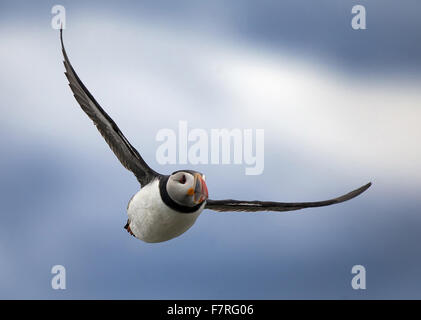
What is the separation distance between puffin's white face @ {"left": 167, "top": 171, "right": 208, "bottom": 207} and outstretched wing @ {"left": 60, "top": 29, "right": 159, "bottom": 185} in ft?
2.46

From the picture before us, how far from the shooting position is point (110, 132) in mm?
8484

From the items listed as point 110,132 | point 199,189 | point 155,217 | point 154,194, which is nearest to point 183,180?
point 199,189

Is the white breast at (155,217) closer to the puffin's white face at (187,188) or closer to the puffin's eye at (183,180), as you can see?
the puffin's white face at (187,188)

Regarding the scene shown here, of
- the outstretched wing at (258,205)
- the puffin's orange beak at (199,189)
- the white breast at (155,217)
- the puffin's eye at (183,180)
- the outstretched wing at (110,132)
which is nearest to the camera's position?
the puffin's orange beak at (199,189)

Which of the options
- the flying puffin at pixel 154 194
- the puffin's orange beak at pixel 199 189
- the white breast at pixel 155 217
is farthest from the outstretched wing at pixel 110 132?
the puffin's orange beak at pixel 199 189

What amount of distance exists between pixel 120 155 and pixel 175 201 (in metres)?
1.38

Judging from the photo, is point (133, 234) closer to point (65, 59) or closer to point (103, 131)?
point (103, 131)

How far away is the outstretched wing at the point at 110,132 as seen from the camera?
8141 millimetres

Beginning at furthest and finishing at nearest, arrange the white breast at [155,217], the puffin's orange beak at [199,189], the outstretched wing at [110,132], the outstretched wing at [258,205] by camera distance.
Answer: the outstretched wing at [258,205] < the outstretched wing at [110,132] < the white breast at [155,217] < the puffin's orange beak at [199,189]

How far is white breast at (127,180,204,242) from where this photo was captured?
25.5 ft

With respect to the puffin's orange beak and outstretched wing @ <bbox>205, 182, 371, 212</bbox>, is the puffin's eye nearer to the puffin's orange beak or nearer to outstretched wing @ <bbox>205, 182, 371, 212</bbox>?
the puffin's orange beak

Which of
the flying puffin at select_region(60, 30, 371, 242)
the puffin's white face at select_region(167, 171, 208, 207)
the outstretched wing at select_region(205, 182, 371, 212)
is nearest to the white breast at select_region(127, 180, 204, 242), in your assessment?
→ the flying puffin at select_region(60, 30, 371, 242)

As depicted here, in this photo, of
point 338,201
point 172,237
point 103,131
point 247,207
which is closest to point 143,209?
point 172,237

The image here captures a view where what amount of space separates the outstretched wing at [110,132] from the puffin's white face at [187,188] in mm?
750
